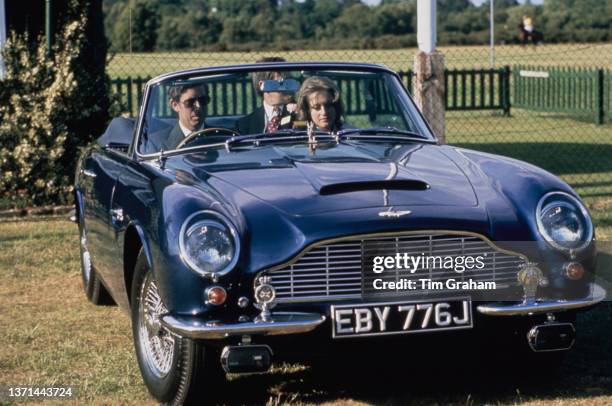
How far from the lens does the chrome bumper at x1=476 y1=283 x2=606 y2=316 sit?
4.80m

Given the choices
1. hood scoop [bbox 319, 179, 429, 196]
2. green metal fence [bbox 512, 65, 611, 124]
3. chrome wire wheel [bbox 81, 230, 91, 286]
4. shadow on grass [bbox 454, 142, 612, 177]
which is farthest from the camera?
green metal fence [bbox 512, 65, 611, 124]

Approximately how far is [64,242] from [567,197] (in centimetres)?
549

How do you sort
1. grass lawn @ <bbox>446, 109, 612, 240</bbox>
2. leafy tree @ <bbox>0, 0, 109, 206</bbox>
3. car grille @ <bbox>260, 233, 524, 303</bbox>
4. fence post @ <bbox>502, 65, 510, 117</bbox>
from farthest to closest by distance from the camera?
1. fence post @ <bbox>502, 65, 510, 117</bbox>
2. grass lawn @ <bbox>446, 109, 612, 240</bbox>
3. leafy tree @ <bbox>0, 0, 109, 206</bbox>
4. car grille @ <bbox>260, 233, 524, 303</bbox>

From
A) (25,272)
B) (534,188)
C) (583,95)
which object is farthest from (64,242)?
(583,95)

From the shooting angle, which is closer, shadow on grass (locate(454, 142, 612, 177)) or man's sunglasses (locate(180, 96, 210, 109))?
man's sunglasses (locate(180, 96, 210, 109))

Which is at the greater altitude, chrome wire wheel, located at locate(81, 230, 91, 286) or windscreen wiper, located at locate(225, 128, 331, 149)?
windscreen wiper, located at locate(225, 128, 331, 149)

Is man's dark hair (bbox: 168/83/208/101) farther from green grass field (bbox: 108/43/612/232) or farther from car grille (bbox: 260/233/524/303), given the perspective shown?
green grass field (bbox: 108/43/612/232)

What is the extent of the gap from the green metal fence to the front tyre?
17.9 metres

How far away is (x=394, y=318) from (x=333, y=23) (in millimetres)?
39640

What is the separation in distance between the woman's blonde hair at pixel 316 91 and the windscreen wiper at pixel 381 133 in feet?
0.70

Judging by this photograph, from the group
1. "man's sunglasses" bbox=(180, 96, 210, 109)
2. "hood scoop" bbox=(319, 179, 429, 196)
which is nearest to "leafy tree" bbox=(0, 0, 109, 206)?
"man's sunglasses" bbox=(180, 96, 210, 109)

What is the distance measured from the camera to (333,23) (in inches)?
1719

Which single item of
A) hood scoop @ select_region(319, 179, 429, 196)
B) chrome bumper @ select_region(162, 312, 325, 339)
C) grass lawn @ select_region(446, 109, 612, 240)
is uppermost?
hood scoop @ select_region(319, 179, 429, 196)

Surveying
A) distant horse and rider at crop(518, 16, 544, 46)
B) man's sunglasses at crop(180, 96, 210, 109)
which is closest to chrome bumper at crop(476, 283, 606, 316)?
man's sunglasses at crop(180, 96, 210, 109)
